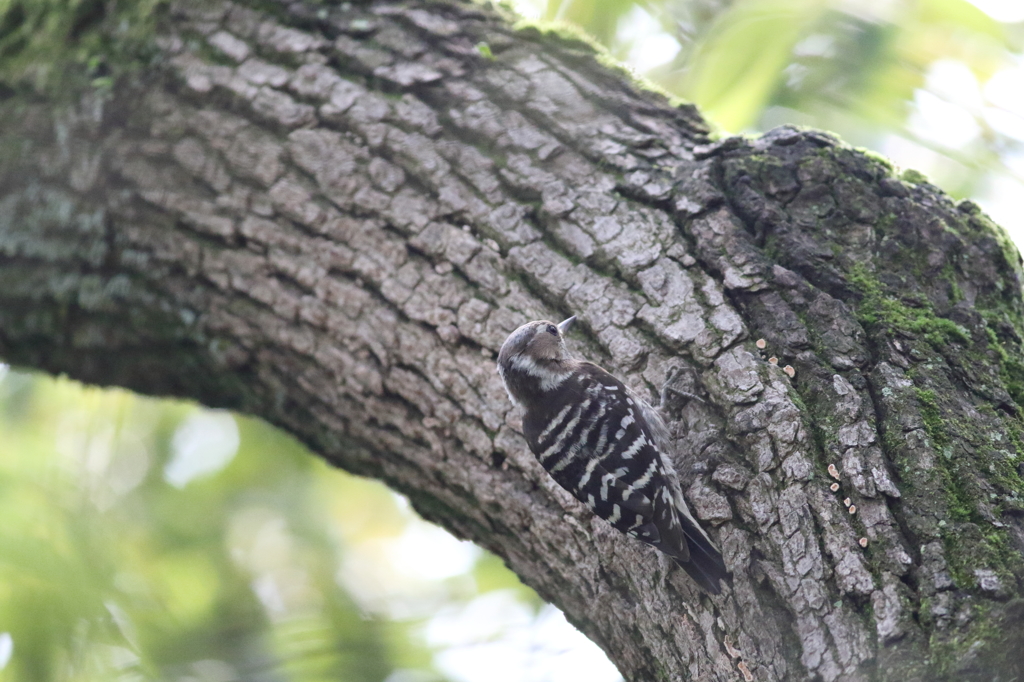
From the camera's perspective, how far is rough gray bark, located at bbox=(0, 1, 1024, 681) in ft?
6.64

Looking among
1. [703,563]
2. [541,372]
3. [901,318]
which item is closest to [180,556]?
[541,372]

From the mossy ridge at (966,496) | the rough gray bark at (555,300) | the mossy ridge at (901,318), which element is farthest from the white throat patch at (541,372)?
the mossy ridge at (966,496)

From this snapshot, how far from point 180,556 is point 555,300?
277cm

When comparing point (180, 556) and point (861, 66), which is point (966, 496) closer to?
point (861, 66)

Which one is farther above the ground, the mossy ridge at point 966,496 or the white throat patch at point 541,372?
the mossy ridge at point 966,496

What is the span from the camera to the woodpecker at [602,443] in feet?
7.26

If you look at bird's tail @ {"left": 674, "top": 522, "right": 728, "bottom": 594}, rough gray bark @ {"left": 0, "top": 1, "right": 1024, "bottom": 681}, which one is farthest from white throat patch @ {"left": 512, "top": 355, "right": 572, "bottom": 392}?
bird's tail @ {"left": 674, "top": 522, "right": 728, "bottom": 594}

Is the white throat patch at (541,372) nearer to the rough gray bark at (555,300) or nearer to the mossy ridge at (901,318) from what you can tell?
the rough gray bark at (555,300)

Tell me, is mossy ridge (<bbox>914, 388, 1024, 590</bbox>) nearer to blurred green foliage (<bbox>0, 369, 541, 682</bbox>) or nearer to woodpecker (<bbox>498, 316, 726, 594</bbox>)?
woodpecker (<bbox>498, 316, 726, 594</bbox>)

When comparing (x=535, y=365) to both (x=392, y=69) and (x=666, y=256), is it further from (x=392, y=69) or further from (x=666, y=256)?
(x=392, y=69)

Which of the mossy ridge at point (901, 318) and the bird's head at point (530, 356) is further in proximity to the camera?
the bird's head at point (530, 356)

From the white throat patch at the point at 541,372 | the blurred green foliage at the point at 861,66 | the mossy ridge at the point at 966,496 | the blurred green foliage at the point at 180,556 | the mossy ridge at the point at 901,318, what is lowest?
the blurred green foliage at the point at 180,556

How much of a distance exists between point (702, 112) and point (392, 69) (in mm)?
1338

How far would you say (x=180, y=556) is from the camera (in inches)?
159
